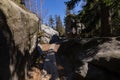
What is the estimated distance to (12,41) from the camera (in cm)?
822

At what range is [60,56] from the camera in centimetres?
1588

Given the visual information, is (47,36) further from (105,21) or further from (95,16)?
(105,21)

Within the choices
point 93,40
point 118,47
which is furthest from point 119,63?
point 93,40

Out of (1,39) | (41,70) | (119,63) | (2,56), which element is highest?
(1,39)

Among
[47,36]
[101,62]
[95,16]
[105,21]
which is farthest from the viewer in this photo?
[47,36]

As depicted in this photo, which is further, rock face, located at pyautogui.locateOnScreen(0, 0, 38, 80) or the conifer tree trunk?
the conifer tree trunk

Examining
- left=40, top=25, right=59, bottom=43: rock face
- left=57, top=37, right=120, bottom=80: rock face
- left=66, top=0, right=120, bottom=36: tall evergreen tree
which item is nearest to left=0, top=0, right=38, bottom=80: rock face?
left=57, top=37, right=120, bottom=80: rock face

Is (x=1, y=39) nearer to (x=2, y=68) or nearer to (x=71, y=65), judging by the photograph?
(x=2, y=68)

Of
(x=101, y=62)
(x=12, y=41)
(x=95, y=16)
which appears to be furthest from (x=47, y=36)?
(x=12, y=41)

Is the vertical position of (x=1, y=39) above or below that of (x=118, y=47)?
above

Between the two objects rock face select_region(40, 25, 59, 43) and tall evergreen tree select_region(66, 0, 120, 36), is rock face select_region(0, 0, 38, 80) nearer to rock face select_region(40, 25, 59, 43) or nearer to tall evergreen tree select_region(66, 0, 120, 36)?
tall evergreen tree select_region(66, 0, 120, 36)

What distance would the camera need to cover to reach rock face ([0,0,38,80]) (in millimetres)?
7598

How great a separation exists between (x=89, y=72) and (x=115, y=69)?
3.92ft

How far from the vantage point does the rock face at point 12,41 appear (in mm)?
7598
